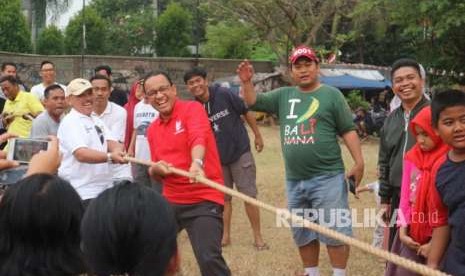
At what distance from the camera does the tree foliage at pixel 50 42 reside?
31359 millimetres

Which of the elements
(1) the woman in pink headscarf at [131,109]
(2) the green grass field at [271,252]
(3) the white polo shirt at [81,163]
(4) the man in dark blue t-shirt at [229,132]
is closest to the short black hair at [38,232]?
(3) the white polo shirt at [81,163]

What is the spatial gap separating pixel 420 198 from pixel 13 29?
2739 centimetres

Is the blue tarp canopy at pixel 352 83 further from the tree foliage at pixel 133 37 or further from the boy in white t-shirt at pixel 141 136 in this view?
the boy in white t-shirt at pixel 141 136

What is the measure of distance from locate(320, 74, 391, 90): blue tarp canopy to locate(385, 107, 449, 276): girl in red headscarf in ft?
75.8

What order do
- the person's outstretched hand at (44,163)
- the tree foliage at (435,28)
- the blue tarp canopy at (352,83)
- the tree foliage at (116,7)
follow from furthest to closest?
1. the tree foliage at (116,7)
2. the blue tarp canopy at (352,83)
3. the tree foliage at (435,28)
4. the person's outstretched hand at (44,163)

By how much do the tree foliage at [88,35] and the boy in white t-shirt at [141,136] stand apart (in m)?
26.3

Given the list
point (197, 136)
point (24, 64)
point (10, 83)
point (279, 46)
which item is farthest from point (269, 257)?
point (279, 46)

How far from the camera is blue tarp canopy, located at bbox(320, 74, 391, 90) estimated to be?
2744 centimetres

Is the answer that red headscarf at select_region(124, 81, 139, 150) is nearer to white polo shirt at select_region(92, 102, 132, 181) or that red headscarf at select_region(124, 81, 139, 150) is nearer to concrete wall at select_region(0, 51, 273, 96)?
white polo shirt at select_region(92, 102, 132, 181)

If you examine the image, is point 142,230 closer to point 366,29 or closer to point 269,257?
point 269,257

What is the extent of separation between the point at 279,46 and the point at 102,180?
75.7 ft

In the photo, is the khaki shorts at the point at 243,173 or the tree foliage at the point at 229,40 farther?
the tree foliage at the point at 229,40

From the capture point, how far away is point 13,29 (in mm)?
28984

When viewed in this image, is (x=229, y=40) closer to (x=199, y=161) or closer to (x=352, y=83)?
(x=352, y=83)
